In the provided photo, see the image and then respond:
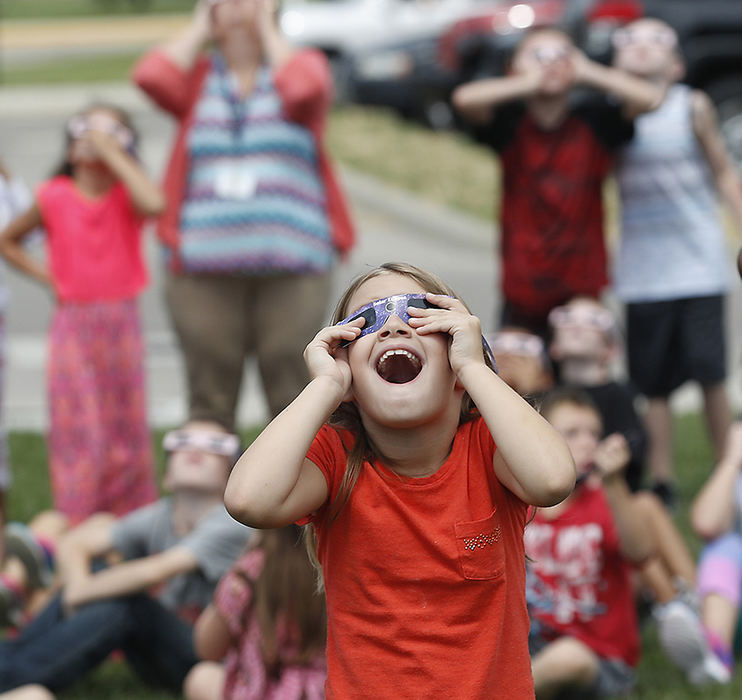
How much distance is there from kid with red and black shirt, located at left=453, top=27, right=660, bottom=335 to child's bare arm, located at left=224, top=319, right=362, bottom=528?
3.18 metres

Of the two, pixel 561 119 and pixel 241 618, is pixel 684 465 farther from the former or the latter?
pixel 241 618

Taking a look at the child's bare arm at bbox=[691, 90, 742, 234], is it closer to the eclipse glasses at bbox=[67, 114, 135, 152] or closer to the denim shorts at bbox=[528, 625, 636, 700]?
the denim shorts at bbox=[528, 625, 636, 700]

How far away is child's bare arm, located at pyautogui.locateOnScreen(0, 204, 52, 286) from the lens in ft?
17.9

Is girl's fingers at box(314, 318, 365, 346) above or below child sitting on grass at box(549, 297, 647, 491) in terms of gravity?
above

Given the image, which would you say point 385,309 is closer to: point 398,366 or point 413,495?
point 398,366

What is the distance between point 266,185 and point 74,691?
6.08 ft

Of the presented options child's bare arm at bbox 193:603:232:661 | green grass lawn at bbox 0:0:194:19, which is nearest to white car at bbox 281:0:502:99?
child's bare arm at bbox 193:603:232:661

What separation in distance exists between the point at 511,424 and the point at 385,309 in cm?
30

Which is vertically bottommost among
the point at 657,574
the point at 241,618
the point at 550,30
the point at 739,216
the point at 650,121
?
the point at 657,574

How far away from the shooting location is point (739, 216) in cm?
556

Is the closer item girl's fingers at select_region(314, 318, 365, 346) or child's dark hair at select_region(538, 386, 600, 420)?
girl's fingers at select_region(314, 318, 365, 346)

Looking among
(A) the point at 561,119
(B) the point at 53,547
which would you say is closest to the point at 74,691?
(B) the point at 53,547

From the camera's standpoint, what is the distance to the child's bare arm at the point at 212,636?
3.80 m

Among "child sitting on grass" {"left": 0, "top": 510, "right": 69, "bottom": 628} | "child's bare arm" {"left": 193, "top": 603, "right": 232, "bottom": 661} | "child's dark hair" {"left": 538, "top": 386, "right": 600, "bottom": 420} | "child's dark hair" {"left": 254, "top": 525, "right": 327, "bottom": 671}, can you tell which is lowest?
"child sitting on grass" {"left": 0, "top": 510, "right": 69, "bottom": 628}
